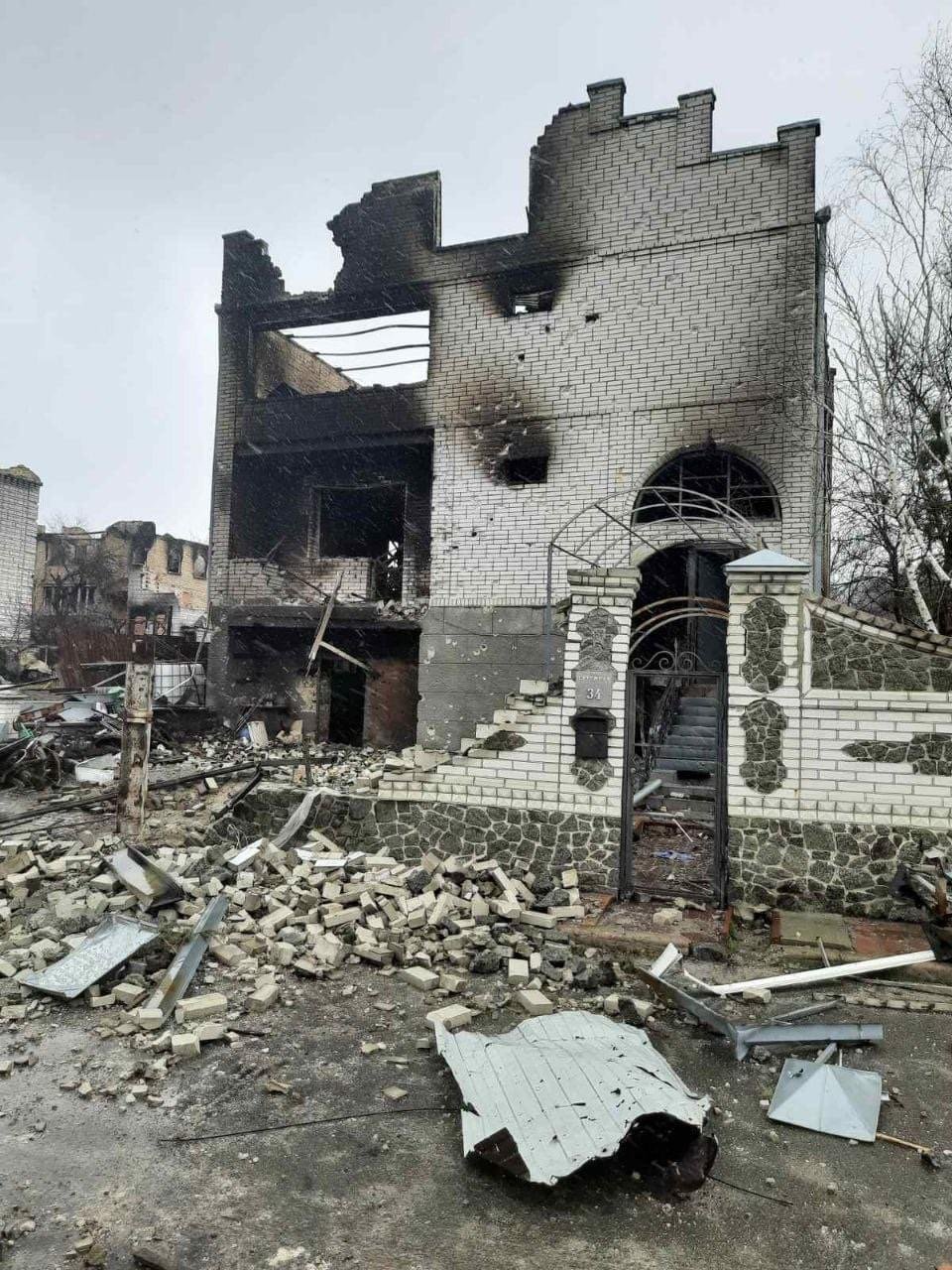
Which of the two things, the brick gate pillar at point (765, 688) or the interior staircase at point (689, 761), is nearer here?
the brick gate pillar at point (765, 688)

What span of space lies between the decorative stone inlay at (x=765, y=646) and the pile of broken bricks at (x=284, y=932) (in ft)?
8.19

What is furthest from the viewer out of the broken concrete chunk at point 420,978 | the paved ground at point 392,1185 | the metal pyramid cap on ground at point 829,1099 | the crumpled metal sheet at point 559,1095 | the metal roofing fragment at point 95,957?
the broken concrete chunk at point 420,978

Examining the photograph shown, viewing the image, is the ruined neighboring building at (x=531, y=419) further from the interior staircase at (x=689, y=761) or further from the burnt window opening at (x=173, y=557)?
the burnt window opening at (x=173, y=557)

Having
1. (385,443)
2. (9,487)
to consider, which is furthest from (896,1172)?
(9,487)

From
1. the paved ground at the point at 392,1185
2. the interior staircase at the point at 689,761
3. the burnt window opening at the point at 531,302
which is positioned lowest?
the paved ground at the point at 392,1185

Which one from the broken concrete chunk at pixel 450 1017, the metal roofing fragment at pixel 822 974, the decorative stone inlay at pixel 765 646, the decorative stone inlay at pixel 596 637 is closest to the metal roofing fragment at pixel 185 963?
the broken concrete chunk at pixel 450 1017

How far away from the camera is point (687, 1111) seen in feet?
11.7

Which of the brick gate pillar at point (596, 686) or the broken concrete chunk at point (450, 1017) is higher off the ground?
the brick gate pillar at point (596, 686)

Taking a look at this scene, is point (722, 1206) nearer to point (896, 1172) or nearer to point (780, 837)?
point (896, 1172)

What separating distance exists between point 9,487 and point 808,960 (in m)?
25.3

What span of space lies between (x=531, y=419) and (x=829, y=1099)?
1082cm

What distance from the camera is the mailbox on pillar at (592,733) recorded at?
736 cm

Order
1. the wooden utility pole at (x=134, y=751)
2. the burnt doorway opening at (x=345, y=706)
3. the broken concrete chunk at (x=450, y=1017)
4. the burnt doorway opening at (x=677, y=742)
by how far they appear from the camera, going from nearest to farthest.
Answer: the broken concrete chunk at (x=450, y=1017), the burnt doorway opening at (x=677, y=742), the wooden utility pole at (x=134, y=751), the burnt doorway opening at (x=345, y=706)

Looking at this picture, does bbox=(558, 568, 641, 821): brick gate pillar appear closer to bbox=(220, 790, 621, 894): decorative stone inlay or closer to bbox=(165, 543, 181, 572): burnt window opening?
bbox=(220, 790, 621, 894): decorative stone inlay
